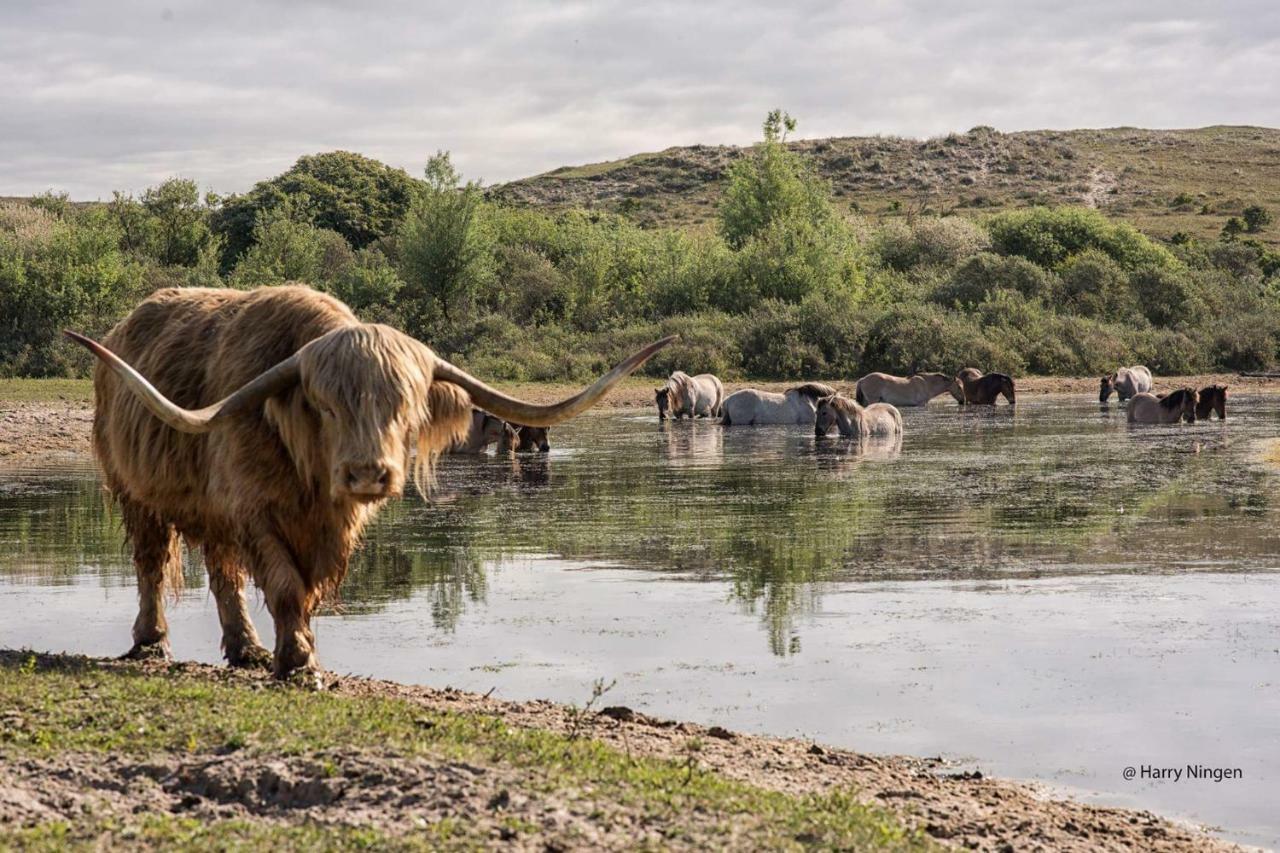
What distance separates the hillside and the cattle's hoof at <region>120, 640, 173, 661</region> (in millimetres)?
90251

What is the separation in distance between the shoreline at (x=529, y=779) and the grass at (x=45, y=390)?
84.9ft

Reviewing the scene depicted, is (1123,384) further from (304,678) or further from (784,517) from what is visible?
(304,678)

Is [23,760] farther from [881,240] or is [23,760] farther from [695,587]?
[881,240]

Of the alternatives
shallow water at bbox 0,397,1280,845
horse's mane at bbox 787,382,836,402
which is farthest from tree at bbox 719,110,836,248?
shallow water at bbox 0,397,1280,845

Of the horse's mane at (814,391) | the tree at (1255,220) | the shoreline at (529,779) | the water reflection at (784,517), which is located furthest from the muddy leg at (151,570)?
the tree at (1255,220)

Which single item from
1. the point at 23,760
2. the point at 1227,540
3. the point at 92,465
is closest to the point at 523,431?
the point at 92,465

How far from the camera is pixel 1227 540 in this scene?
1434cm

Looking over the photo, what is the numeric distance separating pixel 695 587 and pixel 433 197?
143 ft

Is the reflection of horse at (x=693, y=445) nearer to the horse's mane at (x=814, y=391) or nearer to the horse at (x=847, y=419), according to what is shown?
the horse at (x=847, y=419)

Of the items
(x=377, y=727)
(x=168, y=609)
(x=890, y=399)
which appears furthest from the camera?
(x=890, y=399)

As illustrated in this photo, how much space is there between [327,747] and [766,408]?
28.1 meters

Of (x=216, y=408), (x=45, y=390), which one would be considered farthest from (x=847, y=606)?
(x=45, y=390)

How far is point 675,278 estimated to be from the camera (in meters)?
55.5

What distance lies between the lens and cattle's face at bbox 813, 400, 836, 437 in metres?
28.7
